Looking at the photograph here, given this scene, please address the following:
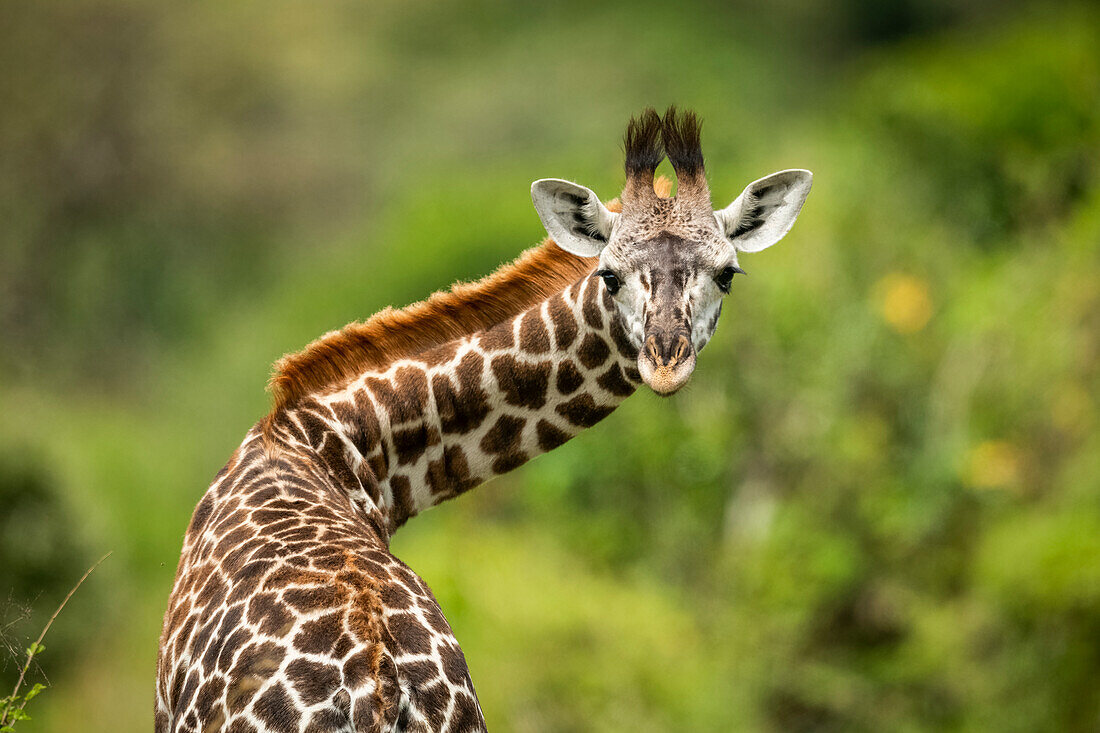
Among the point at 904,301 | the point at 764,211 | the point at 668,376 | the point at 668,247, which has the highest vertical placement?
the point at 764,211

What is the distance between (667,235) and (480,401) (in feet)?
4.58

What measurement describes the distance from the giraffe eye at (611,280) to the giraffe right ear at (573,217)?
13.7 inches

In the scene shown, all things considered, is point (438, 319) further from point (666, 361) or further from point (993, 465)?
point (993, 465)

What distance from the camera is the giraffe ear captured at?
7.34 metres

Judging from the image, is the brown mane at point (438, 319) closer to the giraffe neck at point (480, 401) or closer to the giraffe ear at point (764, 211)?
the giraffe neck at point (480, 401)

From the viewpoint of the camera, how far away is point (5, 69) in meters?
35.7

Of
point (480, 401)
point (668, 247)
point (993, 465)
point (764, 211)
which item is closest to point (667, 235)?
point (668, 247)

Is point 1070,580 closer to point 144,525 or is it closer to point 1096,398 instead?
point 1096,398

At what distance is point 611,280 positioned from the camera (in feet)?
23.2

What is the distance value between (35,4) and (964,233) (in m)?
28.2

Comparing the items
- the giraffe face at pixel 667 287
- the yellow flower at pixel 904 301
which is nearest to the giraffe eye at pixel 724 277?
the giraffe face at pixel 667 287

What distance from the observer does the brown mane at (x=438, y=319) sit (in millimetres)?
7445

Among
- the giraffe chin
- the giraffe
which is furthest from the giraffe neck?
the giraffe chin

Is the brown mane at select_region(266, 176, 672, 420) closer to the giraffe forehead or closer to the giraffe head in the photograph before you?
the giraffe head
